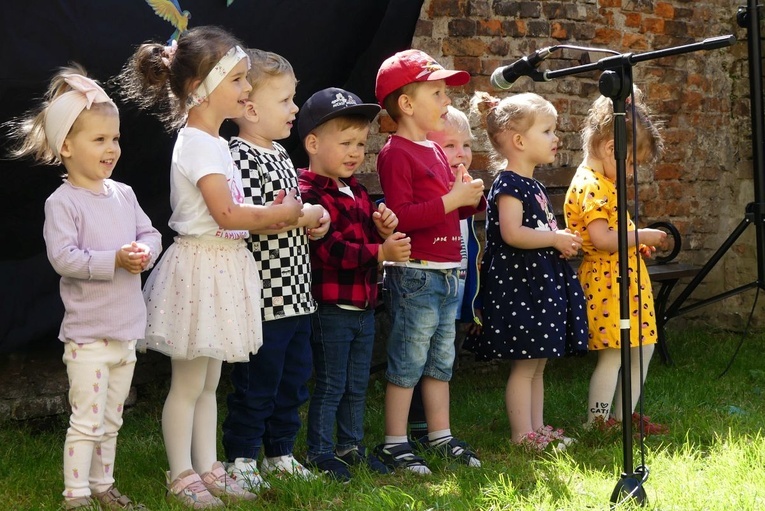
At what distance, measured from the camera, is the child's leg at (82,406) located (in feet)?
9.47

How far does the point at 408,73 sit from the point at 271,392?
1246 mm

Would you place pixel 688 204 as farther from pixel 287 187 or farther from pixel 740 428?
pixel 287 187

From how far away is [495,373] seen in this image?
5.21 m

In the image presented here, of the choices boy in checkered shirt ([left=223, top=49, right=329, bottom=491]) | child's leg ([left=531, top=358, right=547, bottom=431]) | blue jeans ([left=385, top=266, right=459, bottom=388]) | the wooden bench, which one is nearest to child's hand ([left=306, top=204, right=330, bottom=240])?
boy in checkered shirt ([left=223, top=49, right=329, bottom=491])

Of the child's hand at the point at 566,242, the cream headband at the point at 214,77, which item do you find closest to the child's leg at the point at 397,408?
the child's hand at the point at 566,242

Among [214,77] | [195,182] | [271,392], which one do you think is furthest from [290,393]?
[214,77]

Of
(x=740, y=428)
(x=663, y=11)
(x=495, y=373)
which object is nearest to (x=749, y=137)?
(x=663, y=11)

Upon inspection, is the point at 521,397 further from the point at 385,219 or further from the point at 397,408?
the point at 385,219

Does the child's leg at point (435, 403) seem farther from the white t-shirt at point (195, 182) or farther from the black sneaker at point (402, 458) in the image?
the white t-shirt at point (195, 182)

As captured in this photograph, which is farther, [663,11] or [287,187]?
[663,11]

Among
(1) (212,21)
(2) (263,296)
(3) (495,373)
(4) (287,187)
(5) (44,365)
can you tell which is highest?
(1) (212,21)

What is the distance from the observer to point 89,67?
11.6 ft

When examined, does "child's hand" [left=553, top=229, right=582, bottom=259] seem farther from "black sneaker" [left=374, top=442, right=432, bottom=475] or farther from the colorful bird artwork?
the colorful bird artwork

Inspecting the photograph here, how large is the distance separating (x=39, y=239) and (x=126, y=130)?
0.50 meters
